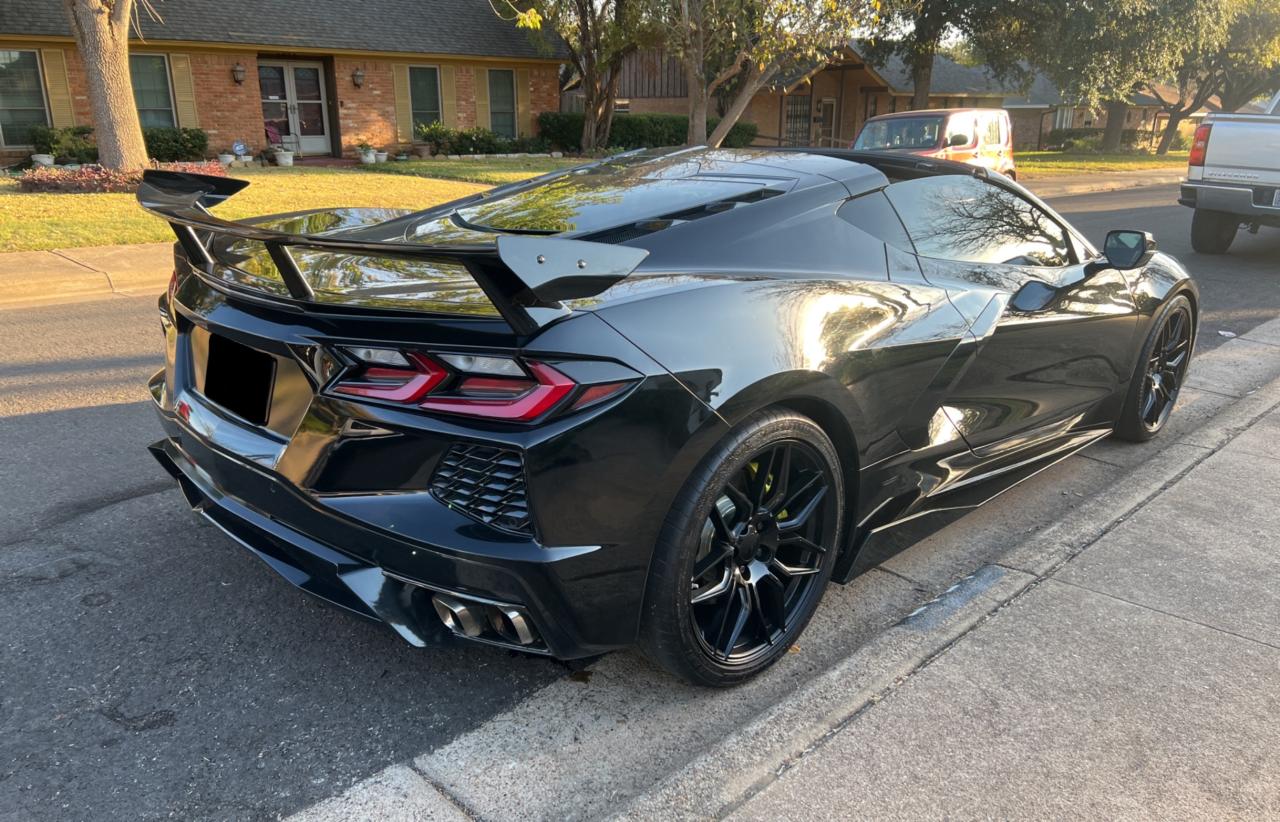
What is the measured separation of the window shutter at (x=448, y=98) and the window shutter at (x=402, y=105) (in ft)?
2.85

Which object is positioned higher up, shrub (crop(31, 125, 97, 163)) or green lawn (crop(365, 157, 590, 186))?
shrub (crop(31, 125, 97, 163))

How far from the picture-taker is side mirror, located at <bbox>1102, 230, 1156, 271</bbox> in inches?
160

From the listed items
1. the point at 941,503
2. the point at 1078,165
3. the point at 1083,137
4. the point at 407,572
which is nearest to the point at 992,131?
the point at 941,503

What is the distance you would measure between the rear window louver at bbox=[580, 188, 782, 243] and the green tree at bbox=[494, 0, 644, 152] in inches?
778

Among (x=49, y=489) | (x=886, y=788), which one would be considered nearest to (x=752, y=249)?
(x=886, y=788)

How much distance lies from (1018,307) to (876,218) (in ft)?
2.36

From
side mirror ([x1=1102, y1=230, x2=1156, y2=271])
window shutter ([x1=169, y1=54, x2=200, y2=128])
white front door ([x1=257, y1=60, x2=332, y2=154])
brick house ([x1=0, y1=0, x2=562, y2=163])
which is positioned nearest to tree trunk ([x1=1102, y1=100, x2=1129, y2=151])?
brick house ([x1=0, y1=0, x2=562, y2=163])

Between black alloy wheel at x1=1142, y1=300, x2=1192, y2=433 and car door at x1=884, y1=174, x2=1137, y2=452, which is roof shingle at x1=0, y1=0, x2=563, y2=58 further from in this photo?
black alloy wheel at x1=1142, y1=300, x2=1192, y2=433

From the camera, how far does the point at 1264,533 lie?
12.3 ft

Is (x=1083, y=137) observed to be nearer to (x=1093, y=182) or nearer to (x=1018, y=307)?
(x=1093, y=182)

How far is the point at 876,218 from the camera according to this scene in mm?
3229

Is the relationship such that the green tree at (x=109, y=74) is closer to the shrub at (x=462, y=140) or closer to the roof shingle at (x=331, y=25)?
the roof shingle at (x=331, y=25)

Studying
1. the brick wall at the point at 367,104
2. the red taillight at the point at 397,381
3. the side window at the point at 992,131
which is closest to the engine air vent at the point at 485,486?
the red taillight at the point at 397,381

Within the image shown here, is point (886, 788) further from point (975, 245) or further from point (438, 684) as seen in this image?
point (975, 245)
